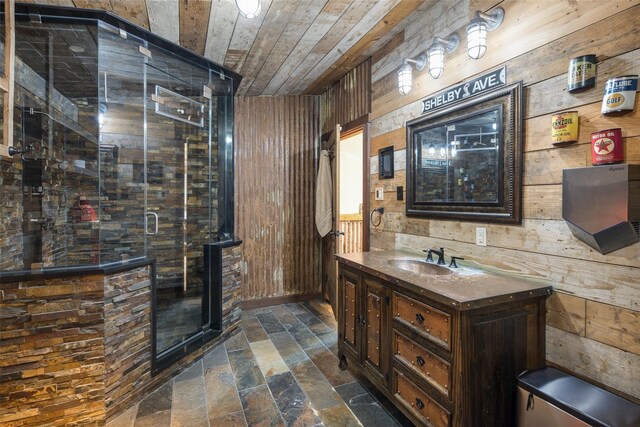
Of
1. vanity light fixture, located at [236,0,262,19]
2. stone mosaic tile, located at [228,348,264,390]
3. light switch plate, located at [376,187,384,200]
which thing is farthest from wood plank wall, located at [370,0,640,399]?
stone mosaic tile, located at [228,348,264,390]

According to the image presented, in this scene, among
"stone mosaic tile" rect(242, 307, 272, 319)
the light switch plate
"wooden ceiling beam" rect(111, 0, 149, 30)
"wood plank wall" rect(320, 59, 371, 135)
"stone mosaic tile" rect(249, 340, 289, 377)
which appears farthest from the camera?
"stone mosaic tile" rect(242, 307, 272, 319)

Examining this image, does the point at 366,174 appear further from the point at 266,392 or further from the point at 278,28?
the point at 266,392

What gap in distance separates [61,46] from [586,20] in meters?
3.17

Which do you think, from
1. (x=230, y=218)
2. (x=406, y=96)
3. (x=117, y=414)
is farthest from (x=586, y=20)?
(x=117, y=414)

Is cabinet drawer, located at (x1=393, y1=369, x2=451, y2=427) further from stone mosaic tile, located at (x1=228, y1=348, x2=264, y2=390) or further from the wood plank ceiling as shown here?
the wood plank ceiling

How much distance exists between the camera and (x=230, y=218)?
131 inches

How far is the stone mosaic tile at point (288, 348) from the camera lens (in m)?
2.75

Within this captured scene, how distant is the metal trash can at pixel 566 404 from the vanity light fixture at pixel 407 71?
6.41ft

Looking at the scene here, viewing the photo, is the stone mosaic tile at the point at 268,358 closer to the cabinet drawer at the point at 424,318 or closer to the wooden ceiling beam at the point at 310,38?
the cabinet drawer at the point at 424,318

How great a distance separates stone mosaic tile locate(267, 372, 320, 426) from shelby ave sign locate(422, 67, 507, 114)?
7.22 ft

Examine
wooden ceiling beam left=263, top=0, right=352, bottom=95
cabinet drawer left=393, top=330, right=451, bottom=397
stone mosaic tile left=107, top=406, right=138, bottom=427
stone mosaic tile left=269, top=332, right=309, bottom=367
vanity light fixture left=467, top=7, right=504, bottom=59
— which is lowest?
stone mosaic tile left=107, top=406, right=138, bottom=427

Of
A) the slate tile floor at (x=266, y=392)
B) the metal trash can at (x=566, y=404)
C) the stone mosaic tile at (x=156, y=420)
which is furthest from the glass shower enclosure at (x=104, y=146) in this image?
the metal trash can at (x=566, y=404)

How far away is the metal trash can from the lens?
3.79 feet

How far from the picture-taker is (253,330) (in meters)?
3.34
